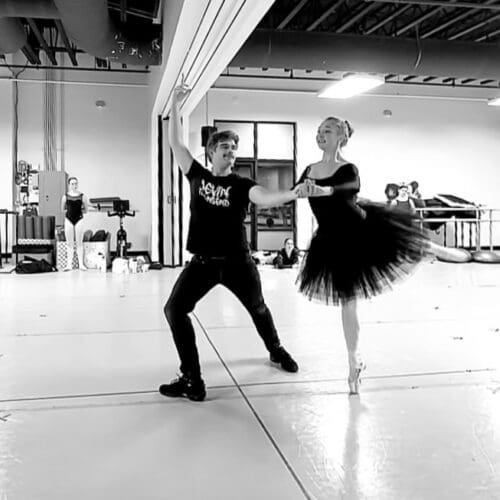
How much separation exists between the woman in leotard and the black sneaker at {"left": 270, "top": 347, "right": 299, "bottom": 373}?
7270mm

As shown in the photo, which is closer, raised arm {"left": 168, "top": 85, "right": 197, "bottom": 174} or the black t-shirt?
the black t-shirt

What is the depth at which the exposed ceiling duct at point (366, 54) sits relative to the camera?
776 centimetres

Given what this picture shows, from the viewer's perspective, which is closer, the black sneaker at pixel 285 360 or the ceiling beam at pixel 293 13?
the black sneaker at pixel 285 360

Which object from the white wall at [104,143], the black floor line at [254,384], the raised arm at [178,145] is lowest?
the black floor line at [254,384]

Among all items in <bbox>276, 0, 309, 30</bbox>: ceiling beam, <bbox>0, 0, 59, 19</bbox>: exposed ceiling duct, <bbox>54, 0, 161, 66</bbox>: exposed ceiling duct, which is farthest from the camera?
<bbox>276, 0, 309, 30</bbox>: ceiling beam

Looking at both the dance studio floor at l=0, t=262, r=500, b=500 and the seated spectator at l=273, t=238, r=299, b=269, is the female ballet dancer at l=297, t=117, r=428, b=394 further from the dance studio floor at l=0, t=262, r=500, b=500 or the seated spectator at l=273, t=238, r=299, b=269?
the seated spectator at l=273, t=238, r=299, b=269

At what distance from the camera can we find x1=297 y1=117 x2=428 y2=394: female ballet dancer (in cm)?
264

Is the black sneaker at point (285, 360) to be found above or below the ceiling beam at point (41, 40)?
below

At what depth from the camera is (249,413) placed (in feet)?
8.14

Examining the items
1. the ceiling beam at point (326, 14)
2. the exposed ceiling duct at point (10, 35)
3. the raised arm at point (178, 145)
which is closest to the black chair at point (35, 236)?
the exposed ceiling duct at point (10, 35)

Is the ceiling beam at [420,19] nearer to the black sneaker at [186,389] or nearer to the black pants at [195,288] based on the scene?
the black pants at [195,288]

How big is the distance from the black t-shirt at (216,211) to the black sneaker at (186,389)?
617 millimetres

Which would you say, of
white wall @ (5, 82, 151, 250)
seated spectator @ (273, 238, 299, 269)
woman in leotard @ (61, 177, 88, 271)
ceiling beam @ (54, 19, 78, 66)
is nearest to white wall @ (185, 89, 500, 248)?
white wall @ (5, 82, 151, 250)

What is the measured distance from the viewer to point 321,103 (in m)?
13.0
